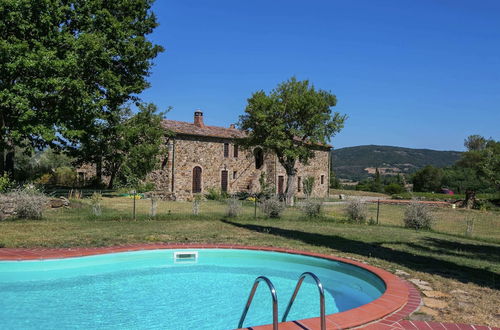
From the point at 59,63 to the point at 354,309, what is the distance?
1493 centimetres

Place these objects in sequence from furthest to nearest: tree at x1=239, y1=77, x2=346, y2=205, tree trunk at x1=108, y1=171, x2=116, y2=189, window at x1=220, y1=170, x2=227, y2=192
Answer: window at x1=220, y1=170, x2=227, y2=192 < tree trunk at x1=108, y1=171, x2=116, y2=189 < tree at x1=239, y1=77, x2=346, y2=205

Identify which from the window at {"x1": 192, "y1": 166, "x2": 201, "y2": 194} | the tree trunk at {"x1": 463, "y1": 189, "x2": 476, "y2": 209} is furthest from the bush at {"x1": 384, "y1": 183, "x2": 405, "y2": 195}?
the window at {"x1": 192, "y1": 166, "x2": 201, "y2": 194}

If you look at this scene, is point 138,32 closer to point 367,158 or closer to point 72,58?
point 72,58

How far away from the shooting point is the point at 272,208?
14312mm

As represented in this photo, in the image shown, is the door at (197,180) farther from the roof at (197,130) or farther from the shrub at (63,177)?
the shrub at (63,177)

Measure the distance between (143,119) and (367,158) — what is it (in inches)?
3604

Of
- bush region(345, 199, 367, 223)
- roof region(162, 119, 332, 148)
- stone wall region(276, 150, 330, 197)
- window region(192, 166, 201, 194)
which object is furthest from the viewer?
stone wall region(276, 150, 330, 197)

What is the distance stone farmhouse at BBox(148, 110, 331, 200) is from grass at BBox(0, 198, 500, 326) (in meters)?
12.1

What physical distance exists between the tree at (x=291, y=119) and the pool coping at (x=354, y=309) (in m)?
14.7

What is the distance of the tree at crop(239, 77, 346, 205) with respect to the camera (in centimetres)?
2211

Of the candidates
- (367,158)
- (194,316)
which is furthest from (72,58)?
(367,158)

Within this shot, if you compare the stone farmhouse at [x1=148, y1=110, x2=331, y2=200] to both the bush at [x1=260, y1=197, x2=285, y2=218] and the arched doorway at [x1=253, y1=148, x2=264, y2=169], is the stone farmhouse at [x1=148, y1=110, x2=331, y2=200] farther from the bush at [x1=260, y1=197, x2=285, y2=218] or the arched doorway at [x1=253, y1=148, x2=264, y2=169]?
the bush at [x1=260, y1=197, x2=285, y2=218]

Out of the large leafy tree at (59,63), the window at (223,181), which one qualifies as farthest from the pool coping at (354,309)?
the window at (223,181)

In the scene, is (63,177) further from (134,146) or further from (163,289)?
(163,289)
